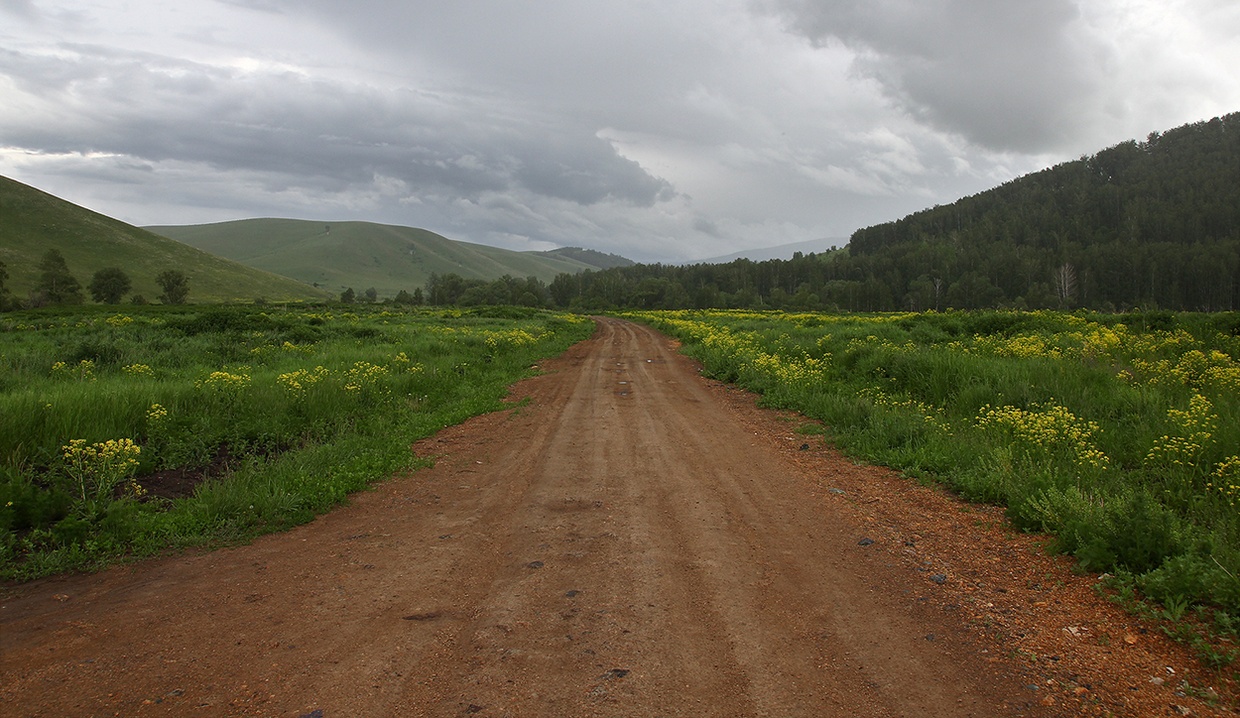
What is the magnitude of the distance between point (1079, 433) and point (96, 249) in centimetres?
16975

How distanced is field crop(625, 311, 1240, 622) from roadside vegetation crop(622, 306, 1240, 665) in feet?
0.07

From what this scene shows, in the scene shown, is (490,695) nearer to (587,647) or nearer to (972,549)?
(587,647)

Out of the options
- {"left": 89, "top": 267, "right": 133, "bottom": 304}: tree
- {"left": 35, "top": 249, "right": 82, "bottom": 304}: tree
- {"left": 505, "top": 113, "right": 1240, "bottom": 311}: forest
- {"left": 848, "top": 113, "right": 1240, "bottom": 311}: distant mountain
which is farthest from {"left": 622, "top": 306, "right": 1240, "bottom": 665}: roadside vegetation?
{"left": 89, "top": 267, "right": 133, "bottom": 304}: tree

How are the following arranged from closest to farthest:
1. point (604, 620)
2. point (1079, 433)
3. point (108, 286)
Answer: point (604, 620) → point (1079, 433) → point (108, 286)

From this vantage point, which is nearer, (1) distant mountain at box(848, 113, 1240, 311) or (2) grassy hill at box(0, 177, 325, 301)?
(1) distant mountain at box(848, 113, 1240, 311)

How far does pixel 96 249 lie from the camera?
12600 centimetres

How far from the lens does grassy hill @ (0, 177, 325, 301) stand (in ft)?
376

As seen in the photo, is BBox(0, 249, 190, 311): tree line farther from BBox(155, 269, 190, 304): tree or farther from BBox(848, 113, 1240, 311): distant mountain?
BBox(848, 113, 1240, 311): distant mountain

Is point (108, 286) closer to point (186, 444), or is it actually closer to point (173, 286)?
point (173, 286)

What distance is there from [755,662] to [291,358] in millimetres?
16347

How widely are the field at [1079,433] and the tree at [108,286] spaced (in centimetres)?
11054

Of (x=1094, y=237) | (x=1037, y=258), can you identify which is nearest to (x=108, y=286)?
(x=1037, y=258)

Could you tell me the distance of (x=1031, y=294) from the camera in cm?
8800

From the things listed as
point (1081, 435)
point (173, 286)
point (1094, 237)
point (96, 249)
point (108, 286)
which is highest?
point (1094, 237)
